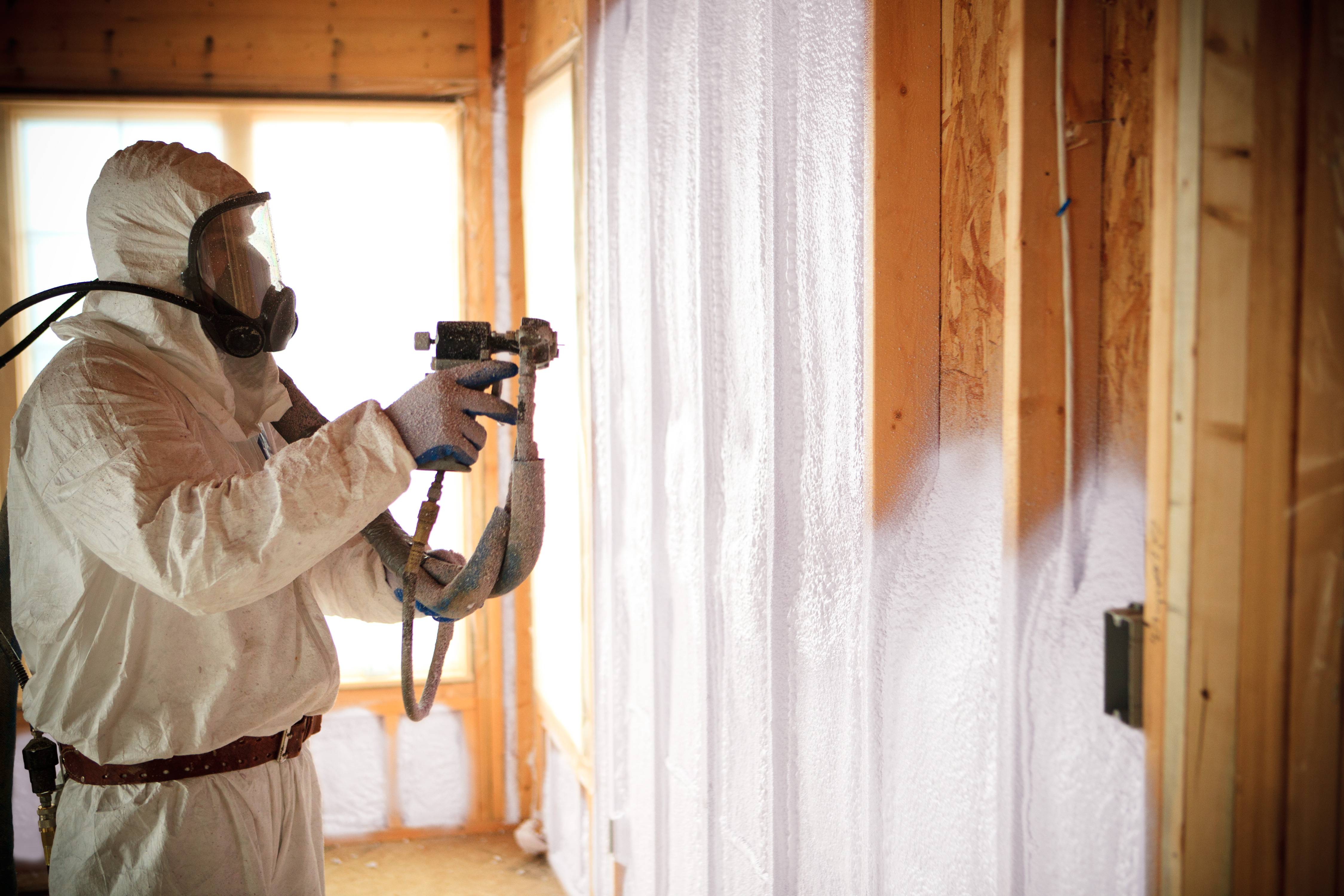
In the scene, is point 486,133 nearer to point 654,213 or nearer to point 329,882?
point 654,213

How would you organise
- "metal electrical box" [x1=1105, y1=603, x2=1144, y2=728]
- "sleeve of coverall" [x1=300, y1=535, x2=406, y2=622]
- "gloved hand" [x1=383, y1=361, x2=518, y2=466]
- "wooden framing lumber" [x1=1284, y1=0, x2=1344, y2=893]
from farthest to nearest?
"sleeve of coverall" [x1=300, y1=535, x2=406, y2=622] → "gloved hand" [x1=383, y1=361, x2=518, y2=466] → "metal electrical box" [x1=1105, y1=603, x2=1144, y2=728] → "wooden framing lumber" [x1=1284, y1=0, x2=1344, y2=893]

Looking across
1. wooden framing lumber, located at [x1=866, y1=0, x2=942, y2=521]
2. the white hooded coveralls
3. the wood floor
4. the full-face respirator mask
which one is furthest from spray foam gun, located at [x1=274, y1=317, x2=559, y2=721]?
the wood floor

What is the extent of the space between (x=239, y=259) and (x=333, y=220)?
66.4 inches

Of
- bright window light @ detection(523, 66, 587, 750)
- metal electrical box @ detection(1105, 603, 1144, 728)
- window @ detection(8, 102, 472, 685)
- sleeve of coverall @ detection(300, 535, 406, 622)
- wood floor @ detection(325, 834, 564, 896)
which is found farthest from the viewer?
window @ detection(8, 102, 472, 685)

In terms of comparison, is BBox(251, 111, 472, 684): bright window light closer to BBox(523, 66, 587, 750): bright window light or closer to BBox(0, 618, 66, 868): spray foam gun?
BBox(523, 66, 587, 750): bright window light

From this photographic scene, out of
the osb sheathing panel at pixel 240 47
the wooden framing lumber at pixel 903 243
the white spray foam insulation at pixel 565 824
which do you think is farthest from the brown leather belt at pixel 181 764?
the osb sheathing panel at pixel 240 47

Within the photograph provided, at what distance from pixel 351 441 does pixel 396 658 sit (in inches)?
81.8

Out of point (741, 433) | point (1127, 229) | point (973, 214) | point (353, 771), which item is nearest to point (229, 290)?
point (741, 433)

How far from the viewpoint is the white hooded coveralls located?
42.3 inches

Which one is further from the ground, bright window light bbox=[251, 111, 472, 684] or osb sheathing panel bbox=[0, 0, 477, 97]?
osb sheathing panel bbox=[0, 0, 477, 97]

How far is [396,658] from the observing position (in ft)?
9.90

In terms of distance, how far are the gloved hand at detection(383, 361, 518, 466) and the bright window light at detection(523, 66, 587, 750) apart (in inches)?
43.8

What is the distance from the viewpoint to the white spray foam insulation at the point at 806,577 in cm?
87

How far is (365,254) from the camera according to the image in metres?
2.93
